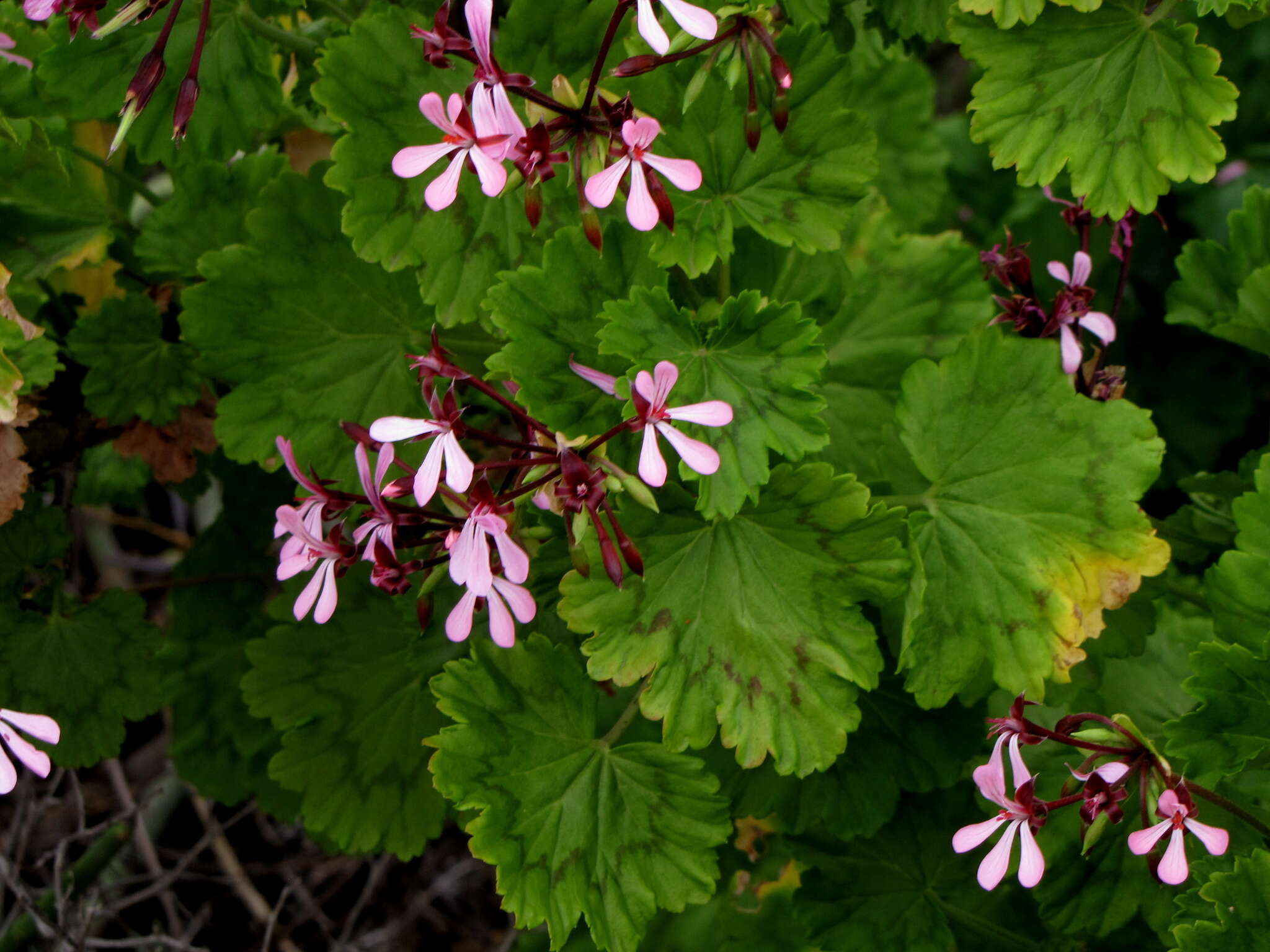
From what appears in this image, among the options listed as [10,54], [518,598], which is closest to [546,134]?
[518,598]

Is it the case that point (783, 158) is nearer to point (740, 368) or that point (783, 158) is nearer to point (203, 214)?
point (740, 368)

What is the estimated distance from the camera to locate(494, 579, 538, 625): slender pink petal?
2.51 ft

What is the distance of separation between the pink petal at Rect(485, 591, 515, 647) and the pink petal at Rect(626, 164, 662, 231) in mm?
268

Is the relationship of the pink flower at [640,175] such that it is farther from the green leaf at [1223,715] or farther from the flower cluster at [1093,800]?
the green leaf at [1223,715]

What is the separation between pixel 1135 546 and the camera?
97cm

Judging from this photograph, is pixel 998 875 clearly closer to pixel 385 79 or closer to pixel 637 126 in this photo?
pixel 637 126

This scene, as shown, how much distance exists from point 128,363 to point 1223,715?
1127 millimetres

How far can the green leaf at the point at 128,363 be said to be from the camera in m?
1.22

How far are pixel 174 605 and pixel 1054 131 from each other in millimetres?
1162

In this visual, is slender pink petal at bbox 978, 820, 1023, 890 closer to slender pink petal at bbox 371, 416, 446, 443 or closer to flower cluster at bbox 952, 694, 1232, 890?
flower cluster at bbox 952, 694, 1232, 890

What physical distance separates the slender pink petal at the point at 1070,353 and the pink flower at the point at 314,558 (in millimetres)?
649

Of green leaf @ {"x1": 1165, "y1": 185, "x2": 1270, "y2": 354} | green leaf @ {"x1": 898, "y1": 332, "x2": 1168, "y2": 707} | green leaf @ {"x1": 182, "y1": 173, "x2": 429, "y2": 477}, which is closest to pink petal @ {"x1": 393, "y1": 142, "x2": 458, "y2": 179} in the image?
green leaf @ {"x1": 182, "y1": 173, "x2": 429, "y2": 477}

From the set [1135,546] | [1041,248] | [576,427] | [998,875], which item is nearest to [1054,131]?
[1135,546]

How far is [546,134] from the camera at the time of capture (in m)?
0.74
